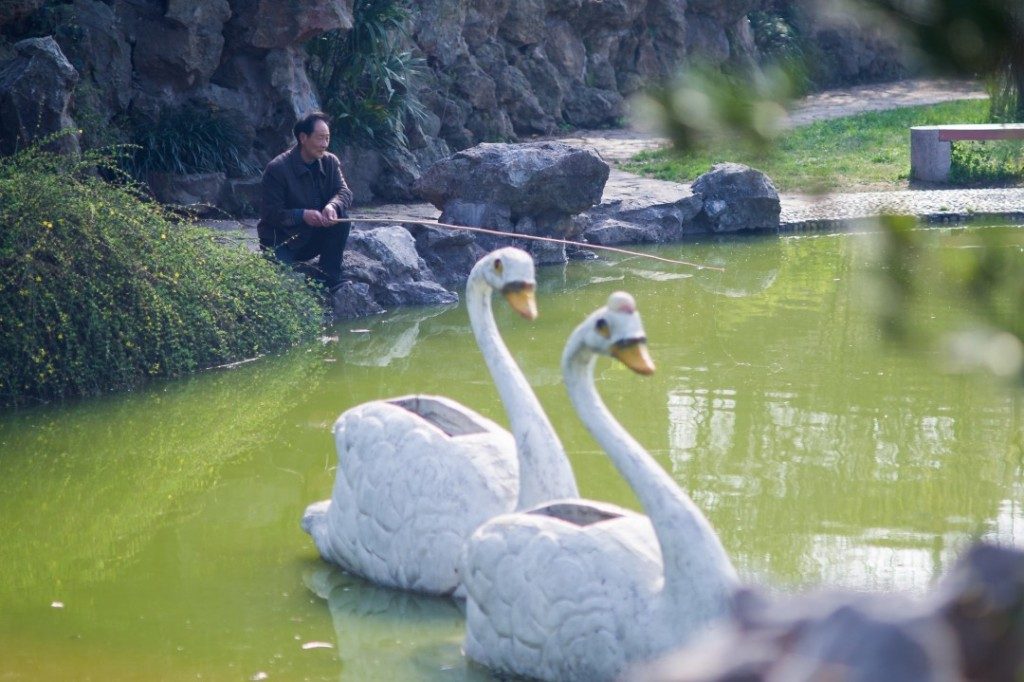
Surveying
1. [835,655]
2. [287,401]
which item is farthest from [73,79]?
[835,655]

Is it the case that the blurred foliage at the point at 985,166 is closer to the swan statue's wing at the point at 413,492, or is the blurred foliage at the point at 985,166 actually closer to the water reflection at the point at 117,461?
the water reflection at the point at 117,461

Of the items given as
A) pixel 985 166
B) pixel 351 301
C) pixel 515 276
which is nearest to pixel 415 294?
pixel 351 301

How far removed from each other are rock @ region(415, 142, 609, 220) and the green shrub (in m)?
3.79

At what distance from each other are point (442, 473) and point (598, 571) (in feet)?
3.86

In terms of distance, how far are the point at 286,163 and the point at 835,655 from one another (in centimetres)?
957

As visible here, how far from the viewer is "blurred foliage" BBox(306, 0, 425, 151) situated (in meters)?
15.5

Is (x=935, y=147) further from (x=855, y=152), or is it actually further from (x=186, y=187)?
(x=186, y=187)

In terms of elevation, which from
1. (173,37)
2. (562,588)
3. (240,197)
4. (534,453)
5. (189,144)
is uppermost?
(173,37)

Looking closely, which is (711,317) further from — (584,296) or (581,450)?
(581,450)

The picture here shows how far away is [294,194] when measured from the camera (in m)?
10.3

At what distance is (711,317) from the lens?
1062cm

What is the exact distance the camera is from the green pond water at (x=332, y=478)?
5.06 m

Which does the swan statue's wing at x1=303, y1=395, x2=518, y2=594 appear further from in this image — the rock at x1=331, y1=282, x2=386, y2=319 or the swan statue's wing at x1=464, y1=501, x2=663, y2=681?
the rock at x1=331, y1=282, x2=386, y2=319

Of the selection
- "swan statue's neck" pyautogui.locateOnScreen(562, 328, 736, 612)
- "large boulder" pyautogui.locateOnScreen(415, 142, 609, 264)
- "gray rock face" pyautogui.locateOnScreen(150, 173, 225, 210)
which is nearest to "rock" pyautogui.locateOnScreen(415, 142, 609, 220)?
"large boulder" pyautogui.locateOnScreen(415, 142, 609, 264)
